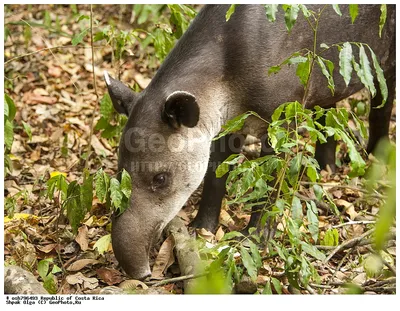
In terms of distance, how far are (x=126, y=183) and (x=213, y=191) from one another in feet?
4.56

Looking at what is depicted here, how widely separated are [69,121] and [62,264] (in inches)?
128

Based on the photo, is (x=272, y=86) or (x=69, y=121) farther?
(x=69, y=121)

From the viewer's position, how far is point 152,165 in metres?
4.60

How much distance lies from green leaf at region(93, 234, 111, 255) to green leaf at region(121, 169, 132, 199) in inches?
27.4

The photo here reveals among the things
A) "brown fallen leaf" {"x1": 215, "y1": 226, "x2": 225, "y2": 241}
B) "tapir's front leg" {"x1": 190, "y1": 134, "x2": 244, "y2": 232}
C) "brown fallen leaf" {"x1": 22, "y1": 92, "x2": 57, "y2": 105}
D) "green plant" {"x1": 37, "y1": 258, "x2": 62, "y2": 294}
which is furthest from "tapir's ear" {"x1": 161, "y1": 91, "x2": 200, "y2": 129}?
"brown fallen leaf" {"x1": 22, "y1": 92, "x2": 57, "y2": 105}

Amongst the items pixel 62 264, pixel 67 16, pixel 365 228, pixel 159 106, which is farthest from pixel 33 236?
pixel 67 16

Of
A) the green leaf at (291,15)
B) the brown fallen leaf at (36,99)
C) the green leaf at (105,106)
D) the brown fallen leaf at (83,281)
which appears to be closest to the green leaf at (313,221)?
the green leaf at (291,15)

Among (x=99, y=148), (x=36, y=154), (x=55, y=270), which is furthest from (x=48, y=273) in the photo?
(x=36, y=154)

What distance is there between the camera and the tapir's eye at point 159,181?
4.64 m

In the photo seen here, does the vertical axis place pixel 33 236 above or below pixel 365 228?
below

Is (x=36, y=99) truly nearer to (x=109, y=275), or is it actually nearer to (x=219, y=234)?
(x=219, y=234)

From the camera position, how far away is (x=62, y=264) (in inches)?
184

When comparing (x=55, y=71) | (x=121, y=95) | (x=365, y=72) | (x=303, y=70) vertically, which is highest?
(x=365, y=72)

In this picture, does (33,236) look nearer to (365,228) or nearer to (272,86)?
(272,86)
